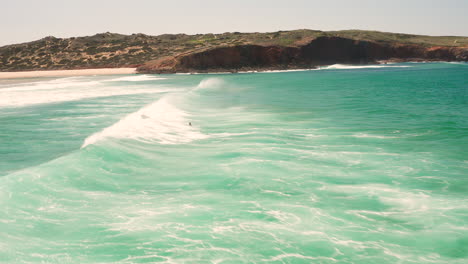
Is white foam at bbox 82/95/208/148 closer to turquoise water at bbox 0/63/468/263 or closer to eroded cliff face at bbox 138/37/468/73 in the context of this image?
turquoise water at bbox 0/63/468/263

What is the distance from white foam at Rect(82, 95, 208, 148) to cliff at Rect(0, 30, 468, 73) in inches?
1811

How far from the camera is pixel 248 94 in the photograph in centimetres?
3303

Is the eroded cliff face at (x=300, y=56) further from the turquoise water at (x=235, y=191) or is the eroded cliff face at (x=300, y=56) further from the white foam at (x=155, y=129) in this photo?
the turquoise water at (x=235, y=191)

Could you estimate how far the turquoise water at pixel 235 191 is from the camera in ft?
24.3

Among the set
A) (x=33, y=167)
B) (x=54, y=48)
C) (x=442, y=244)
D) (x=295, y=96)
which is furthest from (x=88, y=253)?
(x=54, y=48)

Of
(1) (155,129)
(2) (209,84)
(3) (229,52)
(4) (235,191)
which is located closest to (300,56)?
(3) (229,52)

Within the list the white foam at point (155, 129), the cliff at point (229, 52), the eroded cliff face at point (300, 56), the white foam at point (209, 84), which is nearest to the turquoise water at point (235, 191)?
the white foam at point (155, 129)

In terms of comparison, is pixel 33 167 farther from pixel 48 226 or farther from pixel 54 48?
pixel 54 48

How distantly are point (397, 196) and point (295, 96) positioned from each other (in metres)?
21.7

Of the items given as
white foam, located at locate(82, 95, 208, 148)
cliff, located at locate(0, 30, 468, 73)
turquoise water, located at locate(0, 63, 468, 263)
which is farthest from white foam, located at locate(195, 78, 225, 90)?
cliff, located at locate(0, 30, 468, 73)

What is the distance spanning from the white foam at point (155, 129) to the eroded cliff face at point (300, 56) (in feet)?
149

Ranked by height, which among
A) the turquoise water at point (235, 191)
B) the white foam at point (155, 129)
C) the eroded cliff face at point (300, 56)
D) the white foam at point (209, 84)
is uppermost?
the eroded cliff face at point (300, 56)

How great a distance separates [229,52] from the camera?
221 ft

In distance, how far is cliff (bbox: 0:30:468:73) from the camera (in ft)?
221
